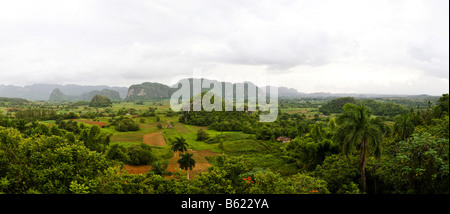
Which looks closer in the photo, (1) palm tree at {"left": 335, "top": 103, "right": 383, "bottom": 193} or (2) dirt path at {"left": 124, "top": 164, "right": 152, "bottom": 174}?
(1) palm tree at {"left": 335, "top": 103, "right": 383, "bottom": 193}

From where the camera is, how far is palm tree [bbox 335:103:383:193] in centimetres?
1264

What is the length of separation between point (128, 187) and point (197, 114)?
6910cm

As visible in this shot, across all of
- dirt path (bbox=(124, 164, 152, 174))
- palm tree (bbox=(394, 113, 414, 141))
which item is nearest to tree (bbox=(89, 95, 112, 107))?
dirt path (bbox=(124, 164, 152, 174))

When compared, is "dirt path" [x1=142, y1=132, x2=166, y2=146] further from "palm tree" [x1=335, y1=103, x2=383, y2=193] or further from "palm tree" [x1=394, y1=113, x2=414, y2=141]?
"palm tree" [x1=394, y1=113, x2=414, y2=141]

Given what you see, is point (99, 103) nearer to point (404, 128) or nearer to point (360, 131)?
point (404, 128)

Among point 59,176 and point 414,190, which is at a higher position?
point 59,176

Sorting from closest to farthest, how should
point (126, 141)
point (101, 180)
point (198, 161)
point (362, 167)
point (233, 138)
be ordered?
point (101, 180) < point (362, 167) < point (198, 161) < point (126, 141) < point (233, 138)

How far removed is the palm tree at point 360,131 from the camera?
1264 cm

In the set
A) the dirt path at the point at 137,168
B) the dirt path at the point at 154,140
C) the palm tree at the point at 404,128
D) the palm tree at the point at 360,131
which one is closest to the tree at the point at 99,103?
the dirt path at the point at 154,140

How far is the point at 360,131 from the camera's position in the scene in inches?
502
